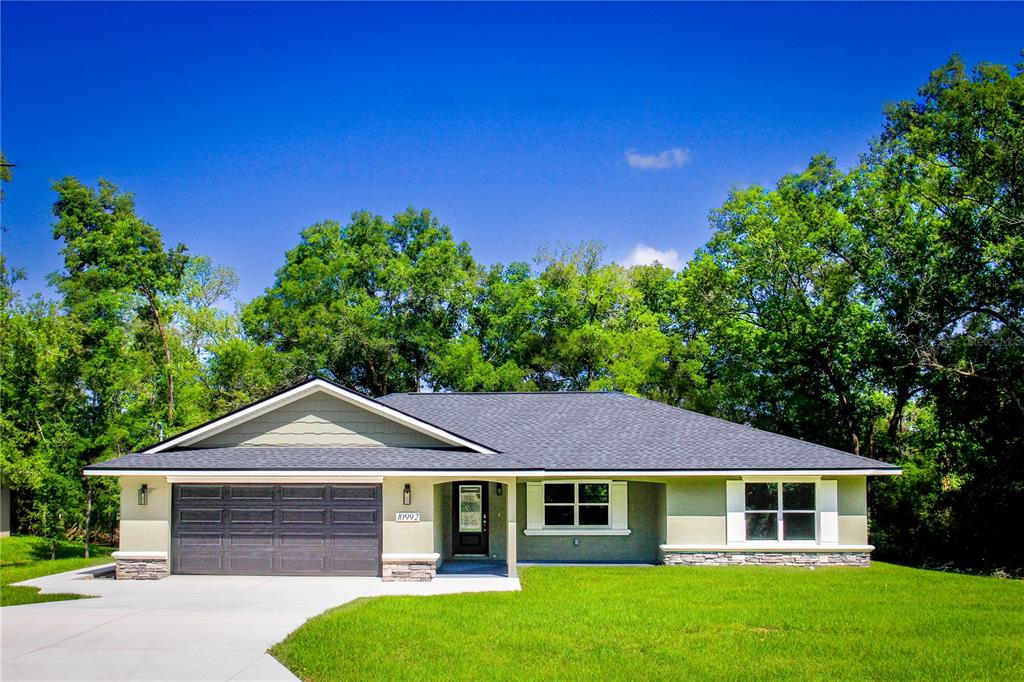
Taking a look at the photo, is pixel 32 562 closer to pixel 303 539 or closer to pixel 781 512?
pixel 303 539

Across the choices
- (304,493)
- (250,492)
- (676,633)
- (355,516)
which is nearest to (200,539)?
(250,492)

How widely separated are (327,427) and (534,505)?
5.33m

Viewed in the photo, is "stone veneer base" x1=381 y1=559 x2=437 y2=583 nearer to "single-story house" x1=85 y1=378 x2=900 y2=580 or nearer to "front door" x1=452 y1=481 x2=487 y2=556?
"single-story house" x1=85 y1=378 x2=900 y2=580

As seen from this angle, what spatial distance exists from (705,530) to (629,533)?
182cm

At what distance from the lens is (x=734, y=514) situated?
19031 millimetres

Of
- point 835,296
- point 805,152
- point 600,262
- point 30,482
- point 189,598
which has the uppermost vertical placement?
point 805,152

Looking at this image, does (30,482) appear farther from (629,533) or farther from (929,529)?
(929,529)

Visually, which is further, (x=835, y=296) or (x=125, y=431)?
(x=835, y=296)

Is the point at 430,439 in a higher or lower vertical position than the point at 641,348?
lower

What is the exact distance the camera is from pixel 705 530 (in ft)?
62.6

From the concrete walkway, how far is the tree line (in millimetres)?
10077

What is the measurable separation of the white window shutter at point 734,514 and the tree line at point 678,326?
5.94m

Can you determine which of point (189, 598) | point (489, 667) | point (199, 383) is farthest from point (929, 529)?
point (199, 383)

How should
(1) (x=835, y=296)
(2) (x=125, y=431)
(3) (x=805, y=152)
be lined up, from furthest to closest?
(3) (x=805, y=152), (1) (x=835, y=296), (2) (x=125, y=431)
